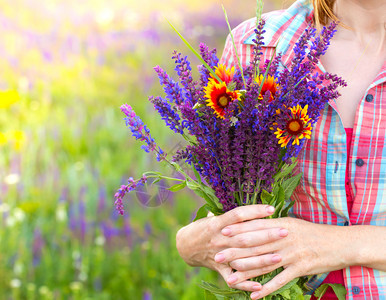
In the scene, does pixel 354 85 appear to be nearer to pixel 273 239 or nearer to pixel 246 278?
pixel 273 239

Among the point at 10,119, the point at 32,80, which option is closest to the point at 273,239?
the point at 10,119

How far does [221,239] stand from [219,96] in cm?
43

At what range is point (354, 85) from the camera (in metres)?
1.59

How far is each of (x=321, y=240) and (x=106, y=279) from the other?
6.02ft

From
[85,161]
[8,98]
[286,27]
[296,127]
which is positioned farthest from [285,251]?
[8,98]

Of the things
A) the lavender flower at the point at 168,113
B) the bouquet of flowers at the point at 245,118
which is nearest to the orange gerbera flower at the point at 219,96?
the bouquet of flowers at the point at 245,118

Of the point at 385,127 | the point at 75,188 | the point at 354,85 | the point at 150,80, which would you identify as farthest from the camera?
the point at 150,80

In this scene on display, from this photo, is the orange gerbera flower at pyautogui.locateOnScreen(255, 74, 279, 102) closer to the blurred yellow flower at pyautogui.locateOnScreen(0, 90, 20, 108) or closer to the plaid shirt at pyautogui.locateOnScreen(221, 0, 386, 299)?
the plaid shirt at pyautogui.locateOnScreen(221, 0, 386, 299)

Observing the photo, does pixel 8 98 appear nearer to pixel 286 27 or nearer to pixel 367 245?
pixel 286 27

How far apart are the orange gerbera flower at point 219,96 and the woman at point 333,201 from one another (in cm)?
27

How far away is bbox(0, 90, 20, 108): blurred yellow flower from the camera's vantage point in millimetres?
4024

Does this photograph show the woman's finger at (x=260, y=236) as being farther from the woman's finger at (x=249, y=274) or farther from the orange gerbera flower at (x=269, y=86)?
the orange gerbera flower at (x=269, y=86)

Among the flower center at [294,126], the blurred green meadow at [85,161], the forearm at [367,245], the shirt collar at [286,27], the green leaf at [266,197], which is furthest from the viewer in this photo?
the blurred green meadow at [85,161]

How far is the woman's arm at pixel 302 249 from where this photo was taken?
1375 mm
